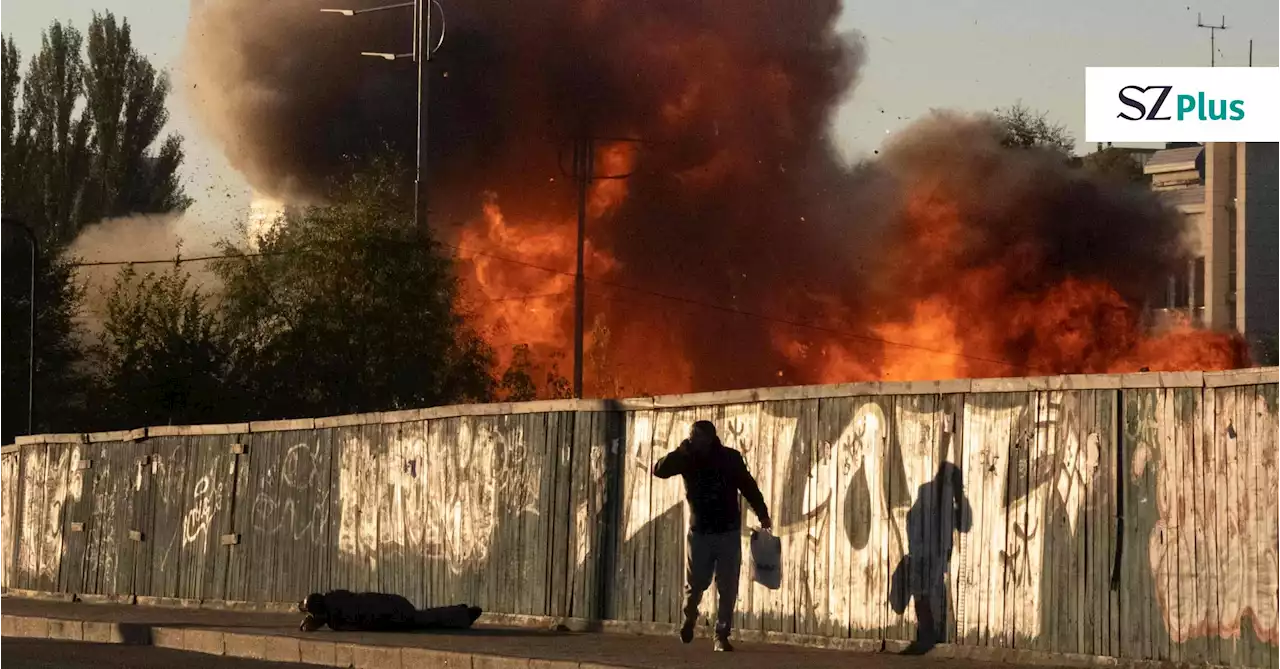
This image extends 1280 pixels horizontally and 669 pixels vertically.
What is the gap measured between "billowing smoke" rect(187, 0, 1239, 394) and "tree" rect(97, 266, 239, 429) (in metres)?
9.81

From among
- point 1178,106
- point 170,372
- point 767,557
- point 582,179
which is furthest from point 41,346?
point 767,557

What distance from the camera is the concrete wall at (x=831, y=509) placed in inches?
461

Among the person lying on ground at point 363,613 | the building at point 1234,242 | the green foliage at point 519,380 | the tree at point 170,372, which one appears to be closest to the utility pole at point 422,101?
the tree at point 170,372

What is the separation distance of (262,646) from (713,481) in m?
4.50

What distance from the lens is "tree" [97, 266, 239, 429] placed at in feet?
145

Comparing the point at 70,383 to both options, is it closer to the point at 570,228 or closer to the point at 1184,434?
the point at 570,228

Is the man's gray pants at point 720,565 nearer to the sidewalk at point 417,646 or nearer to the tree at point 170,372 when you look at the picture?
the sidewalk at point 417,646

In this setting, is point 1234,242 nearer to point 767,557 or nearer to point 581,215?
point 581,215

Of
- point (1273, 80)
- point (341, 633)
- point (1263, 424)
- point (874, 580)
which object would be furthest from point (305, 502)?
point (1273, 80)

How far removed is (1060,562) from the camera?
41.3 ft

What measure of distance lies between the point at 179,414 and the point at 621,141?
16.0 m

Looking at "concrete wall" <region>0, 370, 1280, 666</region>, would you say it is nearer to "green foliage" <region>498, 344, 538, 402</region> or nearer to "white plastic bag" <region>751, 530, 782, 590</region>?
"white plastic bag" <region>751, 530, 782, 590</region>

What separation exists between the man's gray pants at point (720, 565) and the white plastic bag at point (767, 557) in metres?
0.53

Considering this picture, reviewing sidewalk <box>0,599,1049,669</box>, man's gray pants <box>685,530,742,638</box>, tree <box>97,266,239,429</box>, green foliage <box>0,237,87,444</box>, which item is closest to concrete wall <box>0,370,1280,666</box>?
sidewalk <box>0,599,1049,669</box>
